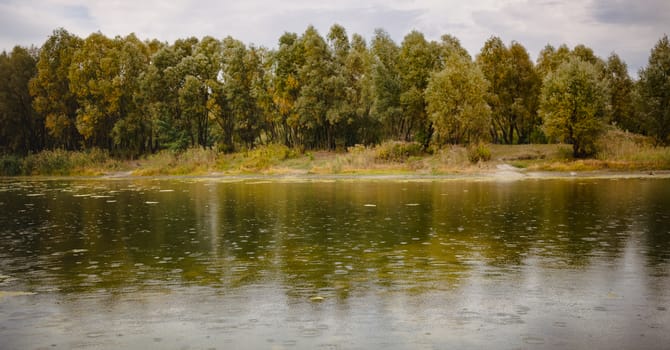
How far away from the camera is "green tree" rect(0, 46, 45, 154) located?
2899 inches

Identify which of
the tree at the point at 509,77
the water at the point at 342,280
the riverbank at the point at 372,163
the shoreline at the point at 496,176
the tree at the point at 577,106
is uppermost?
the tree at the point at 509,77

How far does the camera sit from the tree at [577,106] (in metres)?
50.4

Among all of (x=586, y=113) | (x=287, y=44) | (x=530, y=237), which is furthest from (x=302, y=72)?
(x=530, y=237)

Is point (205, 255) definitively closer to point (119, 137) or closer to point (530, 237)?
point (530, 237)

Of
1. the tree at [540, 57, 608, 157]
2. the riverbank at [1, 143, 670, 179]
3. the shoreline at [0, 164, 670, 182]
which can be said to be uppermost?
the tree at [540, 57, 608, 157]

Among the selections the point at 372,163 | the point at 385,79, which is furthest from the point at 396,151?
the point at 385,79

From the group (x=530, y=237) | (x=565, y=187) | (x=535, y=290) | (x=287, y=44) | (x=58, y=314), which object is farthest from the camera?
(x=287, y=44)

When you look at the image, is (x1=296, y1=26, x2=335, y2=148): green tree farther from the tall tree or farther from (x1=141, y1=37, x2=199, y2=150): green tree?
(x1=141, y1=37, x2=199, y2=150): green tree

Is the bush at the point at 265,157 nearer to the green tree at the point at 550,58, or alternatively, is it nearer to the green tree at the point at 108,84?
the green tree at the point at 108,84

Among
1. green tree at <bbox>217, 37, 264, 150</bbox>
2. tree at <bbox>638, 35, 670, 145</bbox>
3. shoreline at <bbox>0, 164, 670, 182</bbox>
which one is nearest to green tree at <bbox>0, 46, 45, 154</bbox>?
green tree at <bbox>217, 37, 264, 150</bbox>

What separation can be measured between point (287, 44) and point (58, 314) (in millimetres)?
61046

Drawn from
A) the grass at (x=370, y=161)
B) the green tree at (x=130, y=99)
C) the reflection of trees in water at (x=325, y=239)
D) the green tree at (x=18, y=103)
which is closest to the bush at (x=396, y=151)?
the grass at (x=370, y=161)

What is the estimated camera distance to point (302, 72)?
209 ft

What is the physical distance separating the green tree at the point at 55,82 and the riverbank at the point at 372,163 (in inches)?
224
